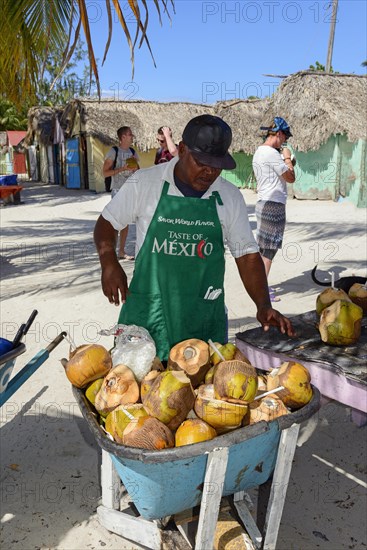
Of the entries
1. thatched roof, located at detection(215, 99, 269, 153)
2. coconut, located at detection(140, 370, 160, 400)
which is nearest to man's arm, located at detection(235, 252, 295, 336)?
coconut, located at detection(140, 370, 160, 400)

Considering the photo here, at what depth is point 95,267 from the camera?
8.29m

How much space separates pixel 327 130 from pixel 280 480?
16656 mm

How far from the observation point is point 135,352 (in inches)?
83.2

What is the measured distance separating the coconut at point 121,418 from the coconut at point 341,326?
→ 1067 mm

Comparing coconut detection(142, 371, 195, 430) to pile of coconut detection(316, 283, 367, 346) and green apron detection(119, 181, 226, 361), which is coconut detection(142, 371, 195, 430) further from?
pile of coconut detection(316, 283, 367, 346)

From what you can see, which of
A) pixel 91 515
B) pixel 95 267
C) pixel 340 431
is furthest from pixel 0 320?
pixel 340 431

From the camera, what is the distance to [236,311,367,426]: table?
2168mm

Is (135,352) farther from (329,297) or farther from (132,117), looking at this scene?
(132,117)

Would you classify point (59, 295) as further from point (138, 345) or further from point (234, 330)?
point (138, 345)

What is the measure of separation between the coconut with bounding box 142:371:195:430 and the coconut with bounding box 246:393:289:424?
0.73 feet

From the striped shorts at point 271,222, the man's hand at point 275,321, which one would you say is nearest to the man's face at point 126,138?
the striped shorts at point 271,222

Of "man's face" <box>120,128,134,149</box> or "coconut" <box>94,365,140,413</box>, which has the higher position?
"man's face" <box>120,128,134,149</box>

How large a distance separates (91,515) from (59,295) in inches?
168

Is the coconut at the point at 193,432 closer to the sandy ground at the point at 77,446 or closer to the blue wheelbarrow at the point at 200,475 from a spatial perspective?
the blue wheelbarrow at the point at 200,475
